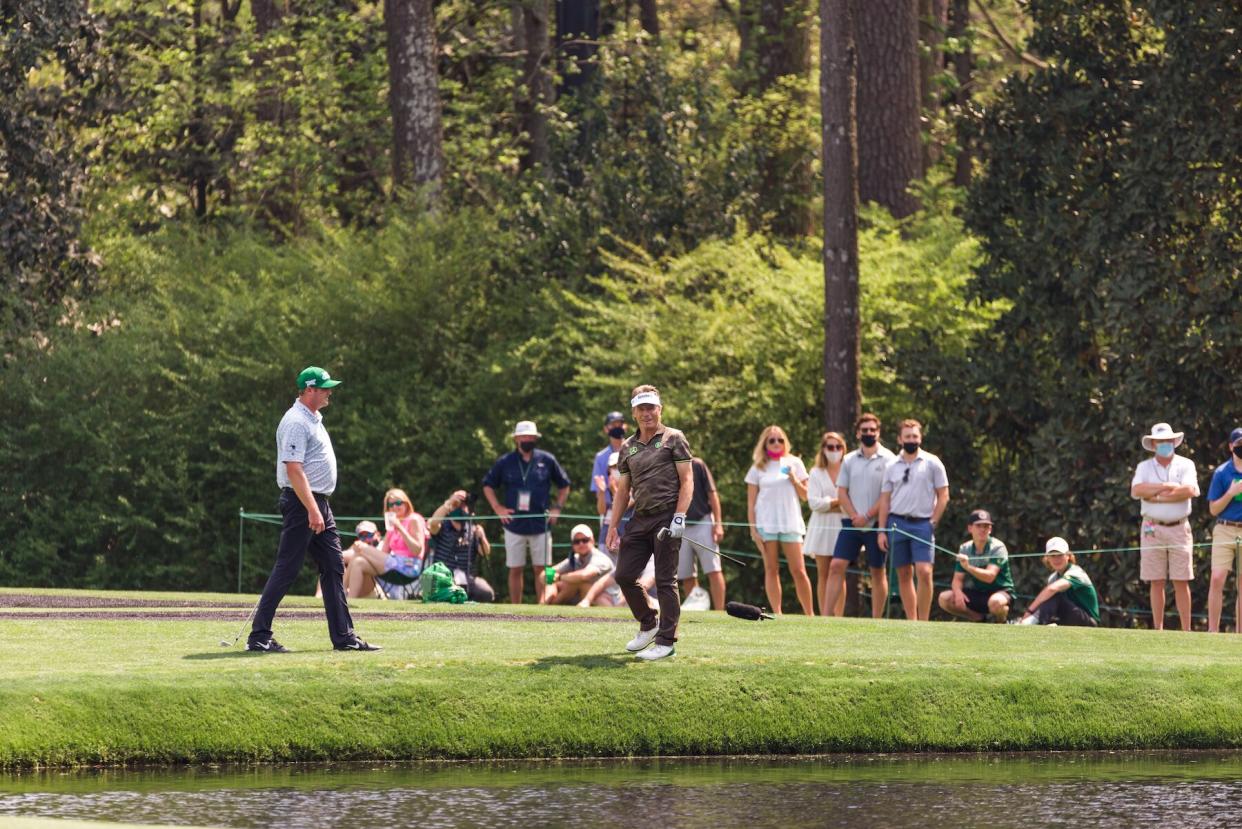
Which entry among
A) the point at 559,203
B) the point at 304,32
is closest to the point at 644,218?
the point at 559,203

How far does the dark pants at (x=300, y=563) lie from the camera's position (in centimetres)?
1425

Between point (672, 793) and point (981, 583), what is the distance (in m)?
9.03

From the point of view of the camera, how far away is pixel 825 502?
20422 mm

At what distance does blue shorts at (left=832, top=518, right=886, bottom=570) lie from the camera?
20.2 m

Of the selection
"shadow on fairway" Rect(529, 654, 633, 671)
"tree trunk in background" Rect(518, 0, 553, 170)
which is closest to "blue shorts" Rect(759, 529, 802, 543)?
"shadow on fairway" Rect(529, 654, 633, 671)

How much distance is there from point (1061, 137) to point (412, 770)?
588 inches

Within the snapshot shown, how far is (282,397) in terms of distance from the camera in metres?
30.2

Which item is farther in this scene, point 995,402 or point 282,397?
point 282,397

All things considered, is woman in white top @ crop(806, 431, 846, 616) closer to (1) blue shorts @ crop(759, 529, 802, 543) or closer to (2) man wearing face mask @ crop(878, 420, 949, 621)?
(1) blue shorts @ crop(759, 529, 802, 543)

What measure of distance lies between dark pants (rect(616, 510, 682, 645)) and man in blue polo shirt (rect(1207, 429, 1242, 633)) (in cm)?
689

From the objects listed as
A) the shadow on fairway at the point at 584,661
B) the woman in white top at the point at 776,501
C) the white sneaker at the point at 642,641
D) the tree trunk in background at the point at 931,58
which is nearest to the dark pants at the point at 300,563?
the shadow on fairway at the point at 584,661

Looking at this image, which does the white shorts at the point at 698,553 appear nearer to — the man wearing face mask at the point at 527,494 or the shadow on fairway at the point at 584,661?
the man wearing face mask at the point at 527,494

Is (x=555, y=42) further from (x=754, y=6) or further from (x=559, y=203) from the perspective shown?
(x=559, y=203)

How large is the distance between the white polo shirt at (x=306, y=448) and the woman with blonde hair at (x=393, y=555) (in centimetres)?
736
